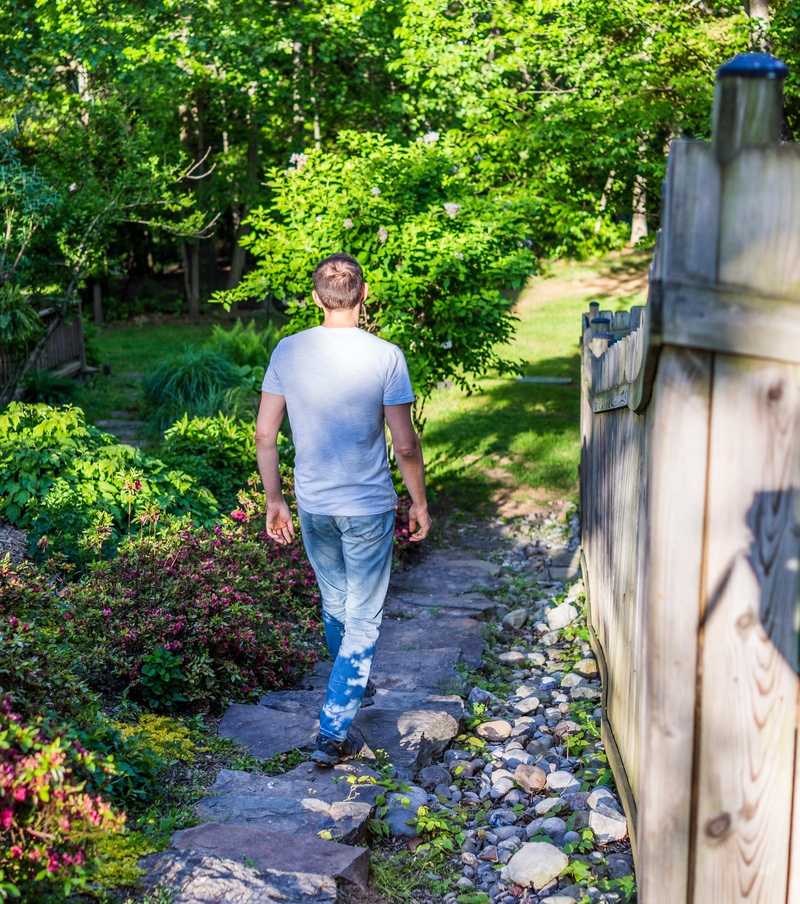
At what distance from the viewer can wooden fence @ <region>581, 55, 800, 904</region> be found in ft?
6.53

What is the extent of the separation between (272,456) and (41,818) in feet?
5.40

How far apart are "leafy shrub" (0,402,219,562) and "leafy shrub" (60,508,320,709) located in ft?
1.24

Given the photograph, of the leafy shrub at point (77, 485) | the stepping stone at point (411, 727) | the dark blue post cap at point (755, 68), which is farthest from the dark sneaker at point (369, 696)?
the dark blue post cap at point (755, 68)

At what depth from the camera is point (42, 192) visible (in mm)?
8156

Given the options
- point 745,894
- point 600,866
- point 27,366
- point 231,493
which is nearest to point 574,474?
point 231,493

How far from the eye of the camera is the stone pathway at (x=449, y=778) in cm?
272

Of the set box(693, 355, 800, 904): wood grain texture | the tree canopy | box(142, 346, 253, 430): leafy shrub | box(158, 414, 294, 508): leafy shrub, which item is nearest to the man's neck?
box(693, 355, 800, 904): wood grain texture

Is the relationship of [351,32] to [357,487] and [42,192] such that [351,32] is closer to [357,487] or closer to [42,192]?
[42,192]

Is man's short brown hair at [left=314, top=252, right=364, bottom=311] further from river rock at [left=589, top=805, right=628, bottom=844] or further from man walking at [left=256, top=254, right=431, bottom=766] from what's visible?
river rock at [left=589, top=805, right=628, bottom=844]

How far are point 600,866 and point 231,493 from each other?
179 inches

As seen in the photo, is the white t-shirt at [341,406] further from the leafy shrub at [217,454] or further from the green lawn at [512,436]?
the green lawn at [512,436]

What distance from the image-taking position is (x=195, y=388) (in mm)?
9922

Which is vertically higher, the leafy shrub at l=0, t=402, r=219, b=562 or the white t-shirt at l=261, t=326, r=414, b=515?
the white t-shirt at l=261, t=326, r=414, b=515

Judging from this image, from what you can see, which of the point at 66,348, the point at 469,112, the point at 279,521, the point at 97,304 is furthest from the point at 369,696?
the point at 97,304
